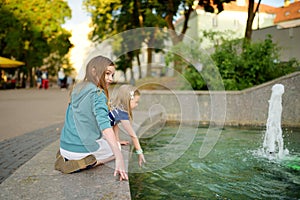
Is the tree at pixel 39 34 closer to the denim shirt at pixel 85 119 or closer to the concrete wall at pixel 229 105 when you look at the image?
the concrete wall at pixel 229 105

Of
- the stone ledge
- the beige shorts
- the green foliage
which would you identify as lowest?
the stone ledge

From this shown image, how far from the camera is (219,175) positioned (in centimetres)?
455

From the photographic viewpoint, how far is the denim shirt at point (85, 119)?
329 centimetres

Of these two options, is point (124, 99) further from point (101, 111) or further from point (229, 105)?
point (229, 105)

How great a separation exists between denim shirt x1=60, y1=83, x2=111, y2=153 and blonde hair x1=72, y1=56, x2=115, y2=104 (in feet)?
0.28

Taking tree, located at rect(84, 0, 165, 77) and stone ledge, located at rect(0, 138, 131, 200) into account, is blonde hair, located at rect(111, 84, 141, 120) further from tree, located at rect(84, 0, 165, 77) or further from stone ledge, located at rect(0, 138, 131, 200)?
tree, located at rect(84, 0, 165, 77)

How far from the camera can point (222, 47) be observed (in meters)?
12.0

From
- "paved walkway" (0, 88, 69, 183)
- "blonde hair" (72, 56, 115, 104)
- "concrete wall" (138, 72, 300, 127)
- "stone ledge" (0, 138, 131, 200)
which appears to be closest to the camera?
"stone ledge" (0, 138, 131, 200)

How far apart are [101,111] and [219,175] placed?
6.83 feet

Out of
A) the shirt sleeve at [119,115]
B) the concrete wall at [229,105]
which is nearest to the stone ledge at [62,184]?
the shirt sleeve at [119,115]

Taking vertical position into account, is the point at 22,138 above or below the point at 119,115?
below

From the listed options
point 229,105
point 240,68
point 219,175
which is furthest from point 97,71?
point 240,68

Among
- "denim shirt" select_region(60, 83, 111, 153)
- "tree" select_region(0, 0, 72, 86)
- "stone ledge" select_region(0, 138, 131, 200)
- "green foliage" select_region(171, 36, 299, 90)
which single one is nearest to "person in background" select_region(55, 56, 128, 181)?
"denim shirt" select_region(60, 83, 111, 153)

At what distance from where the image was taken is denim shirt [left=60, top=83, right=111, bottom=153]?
10.8 feet
